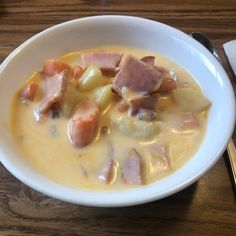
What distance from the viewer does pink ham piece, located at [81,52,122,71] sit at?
1.34 m

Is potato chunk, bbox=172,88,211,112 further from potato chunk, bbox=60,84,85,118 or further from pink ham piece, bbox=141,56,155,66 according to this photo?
potato chunk, bbox=60,84,85,118

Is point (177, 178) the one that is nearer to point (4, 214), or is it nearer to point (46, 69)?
point (4, 214)

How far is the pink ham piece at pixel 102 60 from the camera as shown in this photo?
1338 mm

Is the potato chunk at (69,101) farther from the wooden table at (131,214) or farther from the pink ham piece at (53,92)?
the wooden table at (131,214)

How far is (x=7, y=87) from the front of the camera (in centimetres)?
129

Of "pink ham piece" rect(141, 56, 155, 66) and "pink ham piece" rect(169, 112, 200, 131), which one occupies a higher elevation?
"pink ham piece" rect(141, 56, 155, 66)

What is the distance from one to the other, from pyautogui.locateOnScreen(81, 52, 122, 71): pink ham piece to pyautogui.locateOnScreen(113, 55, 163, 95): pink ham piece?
0.38 ft

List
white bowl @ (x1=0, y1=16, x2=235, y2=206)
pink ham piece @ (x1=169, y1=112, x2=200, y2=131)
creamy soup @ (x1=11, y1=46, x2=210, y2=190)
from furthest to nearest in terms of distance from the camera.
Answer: pink ham piece @ (x1=169, y1=112, x2=200, y2=131) < creamy soup @ (x1=11, y1=46, x2=210, y2=190) < white bowl @ (x1=0, y1=16, x2=235, y2=206)

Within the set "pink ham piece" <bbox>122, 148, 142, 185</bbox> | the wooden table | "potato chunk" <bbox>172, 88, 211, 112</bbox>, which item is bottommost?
the wooden table

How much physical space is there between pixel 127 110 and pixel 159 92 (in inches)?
4.3

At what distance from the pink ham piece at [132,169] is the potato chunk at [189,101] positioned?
221 millimetres

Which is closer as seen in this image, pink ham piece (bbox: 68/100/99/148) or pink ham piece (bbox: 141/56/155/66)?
pink ham piece (bbox: 68/100/99/148)

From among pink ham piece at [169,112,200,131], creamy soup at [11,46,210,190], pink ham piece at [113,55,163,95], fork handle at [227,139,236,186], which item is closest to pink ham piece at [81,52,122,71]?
creamy soup at [11,46,210,190]

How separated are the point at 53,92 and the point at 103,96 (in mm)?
137
